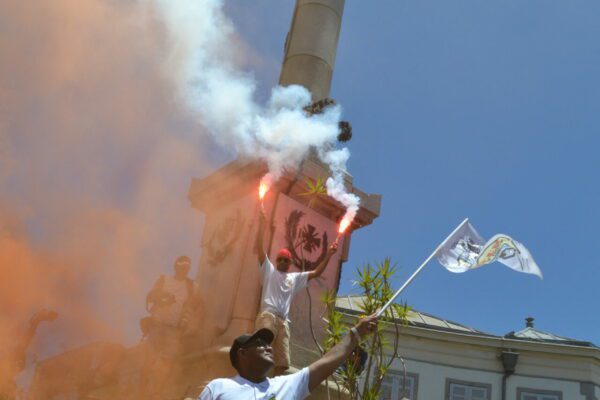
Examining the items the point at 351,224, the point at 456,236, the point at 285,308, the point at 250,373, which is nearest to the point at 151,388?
the point at 285,308

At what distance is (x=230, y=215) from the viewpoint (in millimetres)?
9844

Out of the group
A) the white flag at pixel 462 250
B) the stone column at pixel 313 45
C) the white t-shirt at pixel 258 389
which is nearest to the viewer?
the white t-shirt at pixel 258 389

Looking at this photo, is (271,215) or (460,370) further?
(460,370)

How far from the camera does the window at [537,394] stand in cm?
2791

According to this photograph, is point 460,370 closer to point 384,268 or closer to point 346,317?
point 346,317

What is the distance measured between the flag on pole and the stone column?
489cm

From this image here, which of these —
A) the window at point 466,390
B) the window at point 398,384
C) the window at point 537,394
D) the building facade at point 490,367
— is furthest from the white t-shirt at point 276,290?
the window at point 537,394

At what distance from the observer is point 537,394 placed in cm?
2802

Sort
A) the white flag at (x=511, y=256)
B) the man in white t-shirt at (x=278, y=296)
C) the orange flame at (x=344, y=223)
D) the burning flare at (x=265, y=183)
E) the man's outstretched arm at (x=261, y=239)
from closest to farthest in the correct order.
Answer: the white flag at (x=511, y=256) < the man in white t-shirt at (x=278, y=296) < the man's outstretched arm at (x=261, y=239) < the burning flare at (x=265, y=183) < the orange flame at (x=344, y=223)

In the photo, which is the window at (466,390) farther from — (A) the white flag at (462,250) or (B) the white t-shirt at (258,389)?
(B) the white t-shirt at (258,389)

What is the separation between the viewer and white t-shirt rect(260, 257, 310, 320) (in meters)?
8.36

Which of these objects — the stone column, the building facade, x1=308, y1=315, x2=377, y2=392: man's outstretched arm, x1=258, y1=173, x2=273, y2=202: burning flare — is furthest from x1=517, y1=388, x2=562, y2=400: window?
x1=308, y1=315, x2=377, y2=392: man's outstretched arm

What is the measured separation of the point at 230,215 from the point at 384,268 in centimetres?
360

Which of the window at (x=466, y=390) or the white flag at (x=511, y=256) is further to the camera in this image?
the window at (x=466, y=390)
